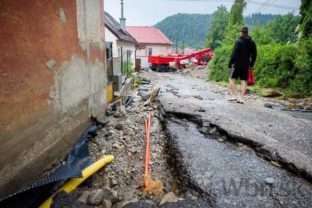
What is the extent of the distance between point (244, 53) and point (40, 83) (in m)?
4.43

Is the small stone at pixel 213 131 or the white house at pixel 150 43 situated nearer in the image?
the small stone at pixel 213 131

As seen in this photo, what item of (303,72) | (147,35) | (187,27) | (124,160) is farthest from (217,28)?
(187,27)

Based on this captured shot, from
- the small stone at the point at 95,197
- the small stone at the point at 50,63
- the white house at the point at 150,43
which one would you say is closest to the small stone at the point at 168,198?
the small stone at the point at 95,197

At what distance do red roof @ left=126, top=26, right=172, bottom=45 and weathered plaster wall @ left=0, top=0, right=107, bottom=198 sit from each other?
3722cm

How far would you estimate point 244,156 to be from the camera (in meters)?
2.64

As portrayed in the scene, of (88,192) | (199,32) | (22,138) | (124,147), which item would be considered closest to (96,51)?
(124,147)

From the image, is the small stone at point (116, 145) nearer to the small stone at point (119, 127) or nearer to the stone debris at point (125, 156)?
the stone debris at point (125, 156)

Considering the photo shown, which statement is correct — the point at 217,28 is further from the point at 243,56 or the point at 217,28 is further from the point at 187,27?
the point at 187,27

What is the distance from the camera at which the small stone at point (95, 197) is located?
1978 mm

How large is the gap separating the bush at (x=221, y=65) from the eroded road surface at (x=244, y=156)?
29.4ft

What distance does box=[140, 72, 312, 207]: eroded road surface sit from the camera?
76.5 inches

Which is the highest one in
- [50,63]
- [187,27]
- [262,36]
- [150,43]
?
[187,27]

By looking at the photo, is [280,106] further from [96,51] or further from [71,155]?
[71,155]

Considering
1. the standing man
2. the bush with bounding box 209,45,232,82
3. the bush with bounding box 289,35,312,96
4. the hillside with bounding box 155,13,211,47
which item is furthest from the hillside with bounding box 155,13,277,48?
the standing man
